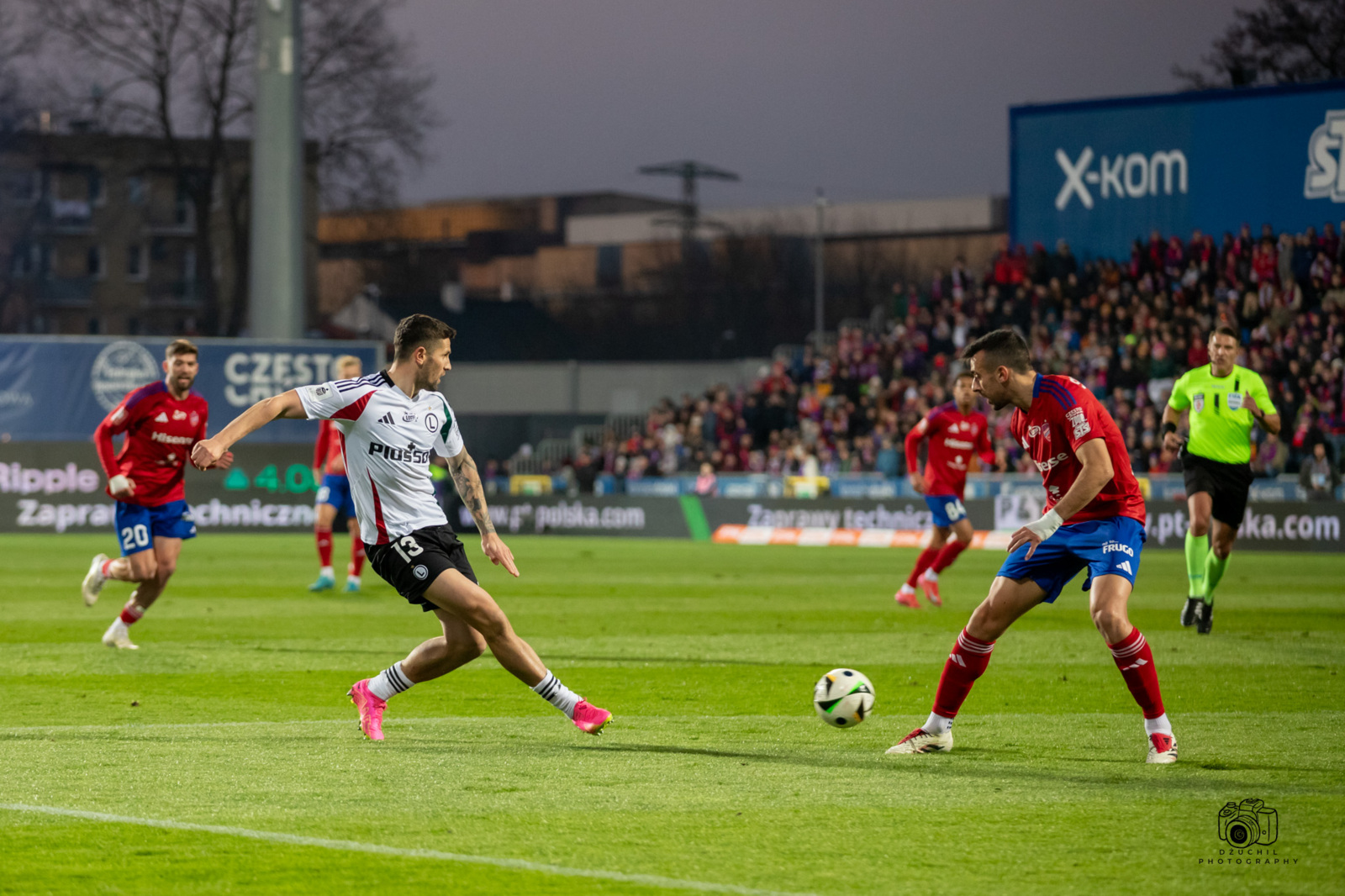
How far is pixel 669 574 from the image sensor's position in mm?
21719

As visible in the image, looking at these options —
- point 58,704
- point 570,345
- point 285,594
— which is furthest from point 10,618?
point 570,345

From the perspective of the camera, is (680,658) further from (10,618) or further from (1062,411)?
(10,618)

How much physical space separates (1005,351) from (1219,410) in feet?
21.6

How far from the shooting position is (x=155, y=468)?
12312 millimetres

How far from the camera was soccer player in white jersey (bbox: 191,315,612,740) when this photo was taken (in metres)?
7.72

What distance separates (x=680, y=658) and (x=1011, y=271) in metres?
26.7

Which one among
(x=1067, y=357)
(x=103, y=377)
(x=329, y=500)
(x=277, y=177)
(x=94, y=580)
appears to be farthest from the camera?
(x=277, y=177)

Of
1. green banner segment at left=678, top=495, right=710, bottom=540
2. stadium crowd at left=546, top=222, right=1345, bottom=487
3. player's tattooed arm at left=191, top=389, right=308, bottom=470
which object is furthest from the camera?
green banner segment at left=678, top=495, right=710, bottom=540

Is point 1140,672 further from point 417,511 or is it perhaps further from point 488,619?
point 417,511

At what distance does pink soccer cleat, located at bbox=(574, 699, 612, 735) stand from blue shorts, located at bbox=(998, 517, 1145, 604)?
2.13 meters

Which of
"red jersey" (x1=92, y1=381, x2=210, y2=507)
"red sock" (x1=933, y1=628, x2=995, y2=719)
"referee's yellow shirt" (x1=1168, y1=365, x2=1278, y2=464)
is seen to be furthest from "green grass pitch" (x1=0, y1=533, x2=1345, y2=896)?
"referee's yellow shirt" (x1=1168, y1=365, x2=1278, y2=464)

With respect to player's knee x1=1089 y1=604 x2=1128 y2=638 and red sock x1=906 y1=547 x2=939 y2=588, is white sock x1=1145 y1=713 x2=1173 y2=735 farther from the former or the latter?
red sock x1=906 y1=547 x2=939 y2=588

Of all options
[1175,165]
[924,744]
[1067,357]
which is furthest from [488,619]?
[1175,165]

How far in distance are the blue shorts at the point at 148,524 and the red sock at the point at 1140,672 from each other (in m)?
7.51
